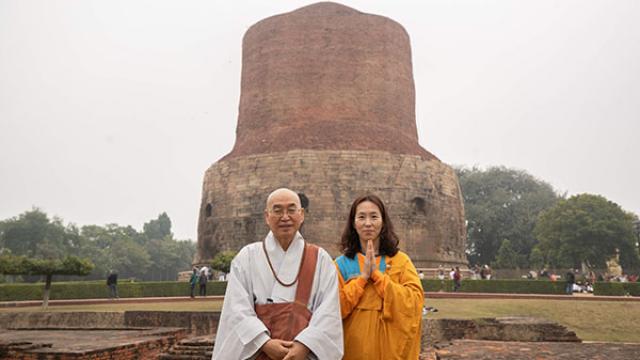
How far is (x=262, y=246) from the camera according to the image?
303cm

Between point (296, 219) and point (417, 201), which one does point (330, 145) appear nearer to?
point (417, 201)

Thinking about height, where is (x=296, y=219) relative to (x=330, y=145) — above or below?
below

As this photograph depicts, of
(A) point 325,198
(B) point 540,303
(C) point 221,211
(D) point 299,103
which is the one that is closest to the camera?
(B) point 540,303

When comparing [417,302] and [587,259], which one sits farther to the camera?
[587,259]

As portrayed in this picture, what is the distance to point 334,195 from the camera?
68.6 ft

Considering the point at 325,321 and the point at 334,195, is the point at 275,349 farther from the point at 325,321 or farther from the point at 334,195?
the point at 334,195

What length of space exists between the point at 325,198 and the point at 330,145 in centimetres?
230

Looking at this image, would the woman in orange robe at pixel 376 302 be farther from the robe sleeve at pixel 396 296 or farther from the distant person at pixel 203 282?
the distant person at pixel 203 282

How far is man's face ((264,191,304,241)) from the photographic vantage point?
2.98 m

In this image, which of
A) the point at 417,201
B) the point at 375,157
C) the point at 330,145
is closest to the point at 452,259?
the point at 417,201

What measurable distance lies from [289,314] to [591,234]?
110 feet

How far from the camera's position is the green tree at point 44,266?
46.1ft

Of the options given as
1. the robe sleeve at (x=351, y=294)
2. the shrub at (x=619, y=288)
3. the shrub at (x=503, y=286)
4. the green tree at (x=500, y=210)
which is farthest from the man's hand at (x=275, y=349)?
the green tree at (x=500, y=210)

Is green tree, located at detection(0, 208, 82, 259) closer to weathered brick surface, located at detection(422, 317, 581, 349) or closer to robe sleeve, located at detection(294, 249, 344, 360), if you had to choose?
weathered brick surface, located at detection(422, 317, 581, 349)
